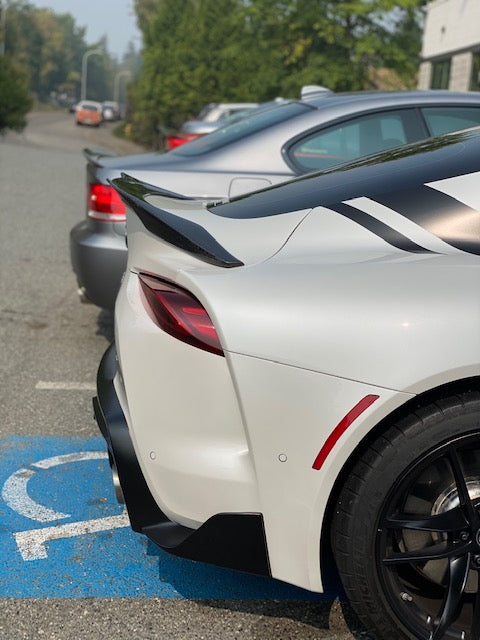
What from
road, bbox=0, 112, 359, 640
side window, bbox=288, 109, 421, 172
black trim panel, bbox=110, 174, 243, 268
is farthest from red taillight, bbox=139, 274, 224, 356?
side window, bbox=288, 109, 421, 172

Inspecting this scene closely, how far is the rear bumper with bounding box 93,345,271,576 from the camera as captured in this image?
2.30m

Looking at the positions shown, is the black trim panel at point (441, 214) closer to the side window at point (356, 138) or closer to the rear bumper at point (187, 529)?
the rear bumper at point (187, 529)

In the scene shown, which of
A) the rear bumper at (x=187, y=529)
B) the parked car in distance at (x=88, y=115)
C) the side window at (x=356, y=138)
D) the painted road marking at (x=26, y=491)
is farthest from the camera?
the parked car in distance at (x=88, y=115)

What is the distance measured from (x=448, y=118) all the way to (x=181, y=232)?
343 centimetres

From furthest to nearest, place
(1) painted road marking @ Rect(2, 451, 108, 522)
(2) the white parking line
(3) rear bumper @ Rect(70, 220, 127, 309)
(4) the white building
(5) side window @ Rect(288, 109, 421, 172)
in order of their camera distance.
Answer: (4) the white building, (5) side window @ Rect(288, 109, 421, 172), (3) rear bumper @ Rect(70, 220, 127, 309), (1) painted road marking @ Rect(2, 451, 108, 522), (2) the white parking line

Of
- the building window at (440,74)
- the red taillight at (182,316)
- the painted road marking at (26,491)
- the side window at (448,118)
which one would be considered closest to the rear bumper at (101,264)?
the painted road marking at (26,491)

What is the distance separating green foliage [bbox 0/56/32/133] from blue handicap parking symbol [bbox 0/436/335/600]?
2797 centimetres

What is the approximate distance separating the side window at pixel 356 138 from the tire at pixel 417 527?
3233mm

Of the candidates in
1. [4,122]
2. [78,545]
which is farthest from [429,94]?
[4,122]

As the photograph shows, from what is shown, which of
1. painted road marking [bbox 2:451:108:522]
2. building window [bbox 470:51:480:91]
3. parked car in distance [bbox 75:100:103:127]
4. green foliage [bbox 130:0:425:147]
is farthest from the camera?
parked car in distance [bbox 75:100:103:127]

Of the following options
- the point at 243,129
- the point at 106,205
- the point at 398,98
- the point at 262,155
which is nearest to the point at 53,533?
the point at 106,205

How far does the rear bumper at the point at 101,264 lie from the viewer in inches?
197

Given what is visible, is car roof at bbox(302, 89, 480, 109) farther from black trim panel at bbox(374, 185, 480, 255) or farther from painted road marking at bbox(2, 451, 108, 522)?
black trim panel at bbox(374, 185, 480, 255)

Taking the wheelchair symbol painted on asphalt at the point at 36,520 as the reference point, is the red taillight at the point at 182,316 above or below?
above
